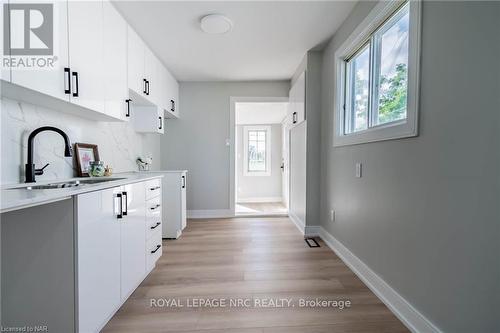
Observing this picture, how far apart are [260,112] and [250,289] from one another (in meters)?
3.98

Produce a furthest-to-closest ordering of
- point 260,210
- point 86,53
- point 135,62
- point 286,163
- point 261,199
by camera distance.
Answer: point 261,199
point 286,163
point 260,210
point 135,62
point 86,53

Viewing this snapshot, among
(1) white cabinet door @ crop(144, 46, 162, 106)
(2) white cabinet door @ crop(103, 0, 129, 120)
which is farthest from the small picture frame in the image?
(1) white cabinet door @ crop(144, 46, 162, 106)

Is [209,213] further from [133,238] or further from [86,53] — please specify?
[86,53]

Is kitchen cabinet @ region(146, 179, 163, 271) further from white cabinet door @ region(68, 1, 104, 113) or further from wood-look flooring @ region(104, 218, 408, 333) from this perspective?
white cabinet door @ region(68, 1, 104, 113)

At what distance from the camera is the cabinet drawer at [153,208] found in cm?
205

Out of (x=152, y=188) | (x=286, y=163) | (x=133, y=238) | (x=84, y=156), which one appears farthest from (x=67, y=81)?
(x=286, y=163)

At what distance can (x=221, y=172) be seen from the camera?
4109mm

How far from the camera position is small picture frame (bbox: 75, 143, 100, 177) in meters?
1.96

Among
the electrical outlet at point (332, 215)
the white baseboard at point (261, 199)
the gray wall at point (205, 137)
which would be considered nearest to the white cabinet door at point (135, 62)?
the gray wall at point (205, 137)

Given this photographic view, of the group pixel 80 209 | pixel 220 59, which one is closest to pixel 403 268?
pixel 80 209

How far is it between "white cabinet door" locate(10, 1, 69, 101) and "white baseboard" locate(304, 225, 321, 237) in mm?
2818

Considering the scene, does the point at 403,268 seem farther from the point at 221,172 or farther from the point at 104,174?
the point at 221,172

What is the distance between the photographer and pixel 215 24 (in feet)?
7.52

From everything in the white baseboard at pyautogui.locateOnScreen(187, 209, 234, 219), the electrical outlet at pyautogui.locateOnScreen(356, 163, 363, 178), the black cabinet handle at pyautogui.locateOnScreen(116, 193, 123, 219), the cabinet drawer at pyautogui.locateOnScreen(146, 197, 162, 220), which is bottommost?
the white baseboard at pyautogui.locateOnScreen(187, 209, 234, 219)
